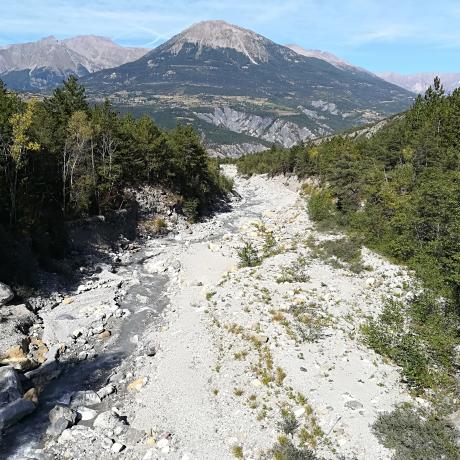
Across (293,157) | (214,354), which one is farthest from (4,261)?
(293,157)

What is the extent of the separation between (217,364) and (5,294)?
15.5 meters

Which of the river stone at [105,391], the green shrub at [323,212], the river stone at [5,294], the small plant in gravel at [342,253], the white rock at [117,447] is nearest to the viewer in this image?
the white rock at [117,447]

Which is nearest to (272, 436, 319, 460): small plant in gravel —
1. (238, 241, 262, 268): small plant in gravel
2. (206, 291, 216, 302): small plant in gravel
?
(206, 291, 216, 302): small plant in gravel

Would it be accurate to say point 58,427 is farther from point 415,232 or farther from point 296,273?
point 415,232

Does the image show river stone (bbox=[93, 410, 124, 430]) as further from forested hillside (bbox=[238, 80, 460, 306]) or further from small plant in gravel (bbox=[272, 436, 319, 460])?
forested hillside (bbox=[238, 80, 460, 306])

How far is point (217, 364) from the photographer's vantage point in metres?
21.5

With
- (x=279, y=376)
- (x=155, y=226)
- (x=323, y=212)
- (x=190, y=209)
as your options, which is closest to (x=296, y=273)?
(x=279, y=376)

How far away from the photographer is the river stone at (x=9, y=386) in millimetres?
18484

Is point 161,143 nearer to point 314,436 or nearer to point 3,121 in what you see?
point 3,121

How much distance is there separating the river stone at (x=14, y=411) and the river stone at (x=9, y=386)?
1.34ft

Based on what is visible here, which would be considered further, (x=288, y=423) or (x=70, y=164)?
(x=70, y=164)

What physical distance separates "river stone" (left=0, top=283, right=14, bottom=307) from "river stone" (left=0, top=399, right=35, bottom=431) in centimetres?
1011

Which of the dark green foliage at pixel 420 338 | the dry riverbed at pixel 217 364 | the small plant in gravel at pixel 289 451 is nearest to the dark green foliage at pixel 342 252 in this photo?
the dry riverbed at pixel 217 364

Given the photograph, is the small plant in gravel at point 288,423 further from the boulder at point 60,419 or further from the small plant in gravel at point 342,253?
the small plant in gravel at point 342,253
